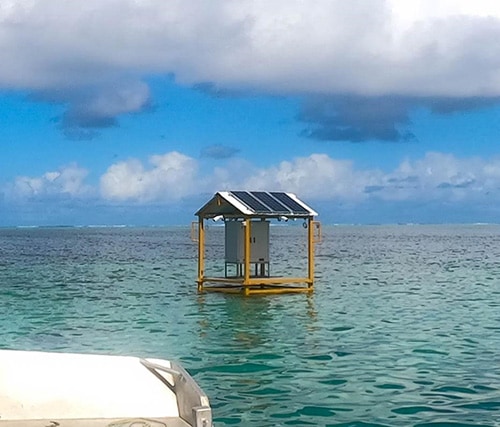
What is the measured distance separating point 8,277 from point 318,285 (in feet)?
55.3

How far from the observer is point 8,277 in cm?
4228

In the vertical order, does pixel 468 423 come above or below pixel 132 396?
below

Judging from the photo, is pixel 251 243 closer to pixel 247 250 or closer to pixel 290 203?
pixel 247 250

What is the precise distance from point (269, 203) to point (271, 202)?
0.72 ft

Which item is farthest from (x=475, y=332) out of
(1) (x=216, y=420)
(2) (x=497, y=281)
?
(2) (x=497, y=281)

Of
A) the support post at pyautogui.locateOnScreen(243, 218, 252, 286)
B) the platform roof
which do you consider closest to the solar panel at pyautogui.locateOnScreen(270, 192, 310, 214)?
the platform roof

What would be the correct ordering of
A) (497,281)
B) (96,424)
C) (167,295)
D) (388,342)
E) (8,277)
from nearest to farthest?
(96,424) → (388,342) → (167,295) → (497,281) → (8,277)

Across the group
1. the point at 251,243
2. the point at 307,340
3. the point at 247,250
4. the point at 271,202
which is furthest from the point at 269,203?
the point at 307,340

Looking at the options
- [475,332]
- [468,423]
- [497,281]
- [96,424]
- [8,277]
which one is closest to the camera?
[96,424]

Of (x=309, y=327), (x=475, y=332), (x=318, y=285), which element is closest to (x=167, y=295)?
(x=318, y=285)

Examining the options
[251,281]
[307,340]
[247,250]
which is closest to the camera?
[307,340]

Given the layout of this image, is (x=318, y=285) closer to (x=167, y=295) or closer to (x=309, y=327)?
(x=167, y=295)

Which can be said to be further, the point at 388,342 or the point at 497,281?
the point at 497,281

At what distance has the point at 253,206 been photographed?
1100 inches
